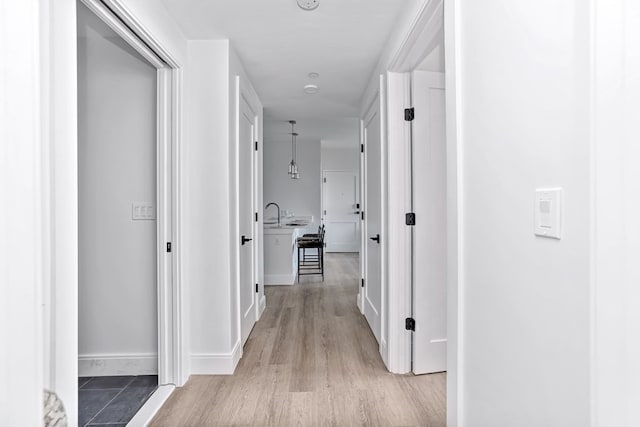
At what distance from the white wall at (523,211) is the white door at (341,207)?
7648 millimetres

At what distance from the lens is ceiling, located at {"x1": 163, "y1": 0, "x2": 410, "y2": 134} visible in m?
2.14

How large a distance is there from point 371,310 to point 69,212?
2.67 m

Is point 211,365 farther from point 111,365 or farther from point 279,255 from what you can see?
point 279,255

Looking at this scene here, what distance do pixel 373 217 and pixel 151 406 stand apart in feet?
Answer: 7.22

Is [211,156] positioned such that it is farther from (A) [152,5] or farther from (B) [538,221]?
(B) [538,221]

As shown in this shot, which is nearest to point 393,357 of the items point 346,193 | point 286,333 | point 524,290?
point 286,333

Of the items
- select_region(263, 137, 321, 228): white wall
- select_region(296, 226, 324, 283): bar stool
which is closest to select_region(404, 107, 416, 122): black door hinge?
select_region(296, 226, 324, 283): bar stool

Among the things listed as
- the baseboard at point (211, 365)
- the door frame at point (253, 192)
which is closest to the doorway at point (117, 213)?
the baseboard at point (211, 365)

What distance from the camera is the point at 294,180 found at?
7430 mm

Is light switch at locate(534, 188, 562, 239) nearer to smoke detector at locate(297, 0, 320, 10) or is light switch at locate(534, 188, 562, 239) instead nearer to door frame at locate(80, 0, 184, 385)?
smoke detector at locate(297, 0, 320, 10)

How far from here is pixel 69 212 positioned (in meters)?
1.35

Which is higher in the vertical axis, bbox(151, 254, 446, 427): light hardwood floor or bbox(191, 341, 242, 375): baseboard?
bbox(191, 341, 242, 375): baseboard

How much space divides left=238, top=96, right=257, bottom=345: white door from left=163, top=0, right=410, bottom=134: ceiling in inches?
17.7

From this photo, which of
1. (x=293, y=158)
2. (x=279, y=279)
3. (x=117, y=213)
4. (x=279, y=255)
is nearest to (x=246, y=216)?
(x=117, y=213)
